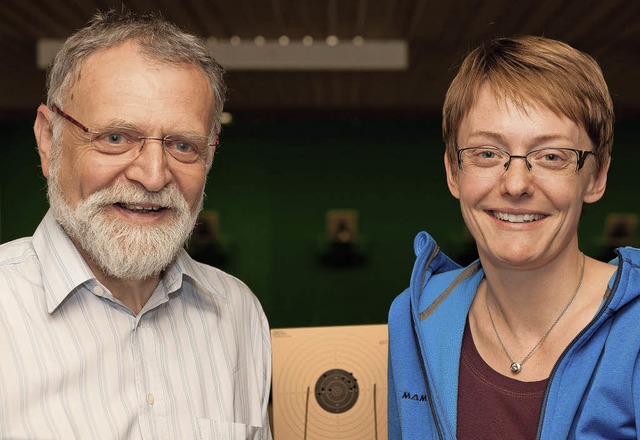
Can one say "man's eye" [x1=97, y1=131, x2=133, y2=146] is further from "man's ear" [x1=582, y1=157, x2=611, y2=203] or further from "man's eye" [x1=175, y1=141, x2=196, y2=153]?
"man's ear" [x1=582, y1=157, x2=611, y2=203]

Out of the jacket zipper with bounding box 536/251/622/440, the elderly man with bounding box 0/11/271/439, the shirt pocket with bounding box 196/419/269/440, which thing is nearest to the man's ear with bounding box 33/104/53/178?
the elderly man with bounding box 0/11/271/439

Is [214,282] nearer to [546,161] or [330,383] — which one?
[330,383]

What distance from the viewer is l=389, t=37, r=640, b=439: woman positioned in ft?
3.96

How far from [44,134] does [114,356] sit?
465 millimetres

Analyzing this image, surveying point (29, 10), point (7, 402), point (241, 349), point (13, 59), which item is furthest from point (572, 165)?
point (13, 59)

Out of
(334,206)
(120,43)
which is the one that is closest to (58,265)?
(120,43)

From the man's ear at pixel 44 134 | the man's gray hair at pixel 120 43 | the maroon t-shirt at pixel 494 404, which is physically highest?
the man's gray hair at pixel 120 43

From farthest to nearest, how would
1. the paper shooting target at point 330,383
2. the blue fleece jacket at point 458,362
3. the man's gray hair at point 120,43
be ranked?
the paper shooting target at point 330,383
the man's gray hair at point 120,43
the blue fleece jacket at point 458,362

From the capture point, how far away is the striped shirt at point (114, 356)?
4.13 ft

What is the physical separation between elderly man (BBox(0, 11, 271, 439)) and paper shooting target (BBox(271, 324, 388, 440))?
0.73 ft

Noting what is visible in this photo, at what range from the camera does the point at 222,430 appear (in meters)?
1.46

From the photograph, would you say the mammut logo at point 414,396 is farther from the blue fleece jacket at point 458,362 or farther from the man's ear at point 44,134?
the man's ear at point 44,134

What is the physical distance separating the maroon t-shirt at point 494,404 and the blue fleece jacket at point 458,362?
24 mm

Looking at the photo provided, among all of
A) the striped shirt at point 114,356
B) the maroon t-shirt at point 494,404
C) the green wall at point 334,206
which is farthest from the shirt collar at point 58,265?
the green wall at point 334,206
